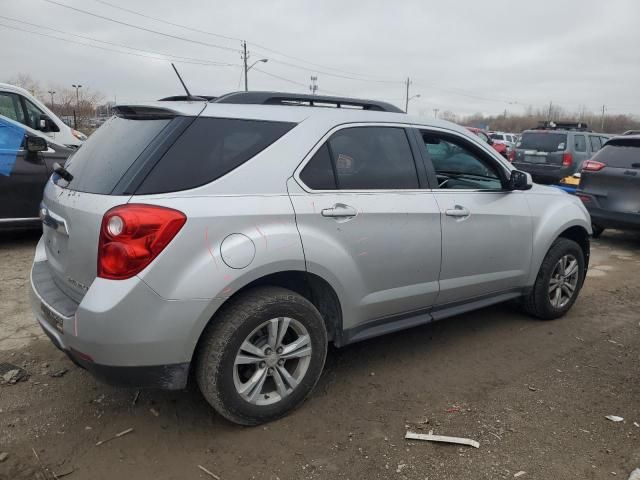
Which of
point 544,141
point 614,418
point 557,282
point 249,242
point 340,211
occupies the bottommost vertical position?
point 614,418

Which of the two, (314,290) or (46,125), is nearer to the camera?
(314,290)

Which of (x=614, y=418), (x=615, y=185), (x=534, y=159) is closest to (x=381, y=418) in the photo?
(x=614, y=418)

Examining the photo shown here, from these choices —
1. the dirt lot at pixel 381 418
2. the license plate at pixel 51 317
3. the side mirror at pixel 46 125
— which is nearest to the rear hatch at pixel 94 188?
the license plate at pixel 51 317

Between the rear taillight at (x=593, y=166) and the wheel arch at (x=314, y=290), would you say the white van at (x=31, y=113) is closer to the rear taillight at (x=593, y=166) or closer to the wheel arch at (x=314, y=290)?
the wheel arch at (x=314, y=290)

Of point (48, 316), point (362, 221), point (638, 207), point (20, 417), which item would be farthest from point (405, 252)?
point (638, 207)

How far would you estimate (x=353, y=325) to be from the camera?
316cm

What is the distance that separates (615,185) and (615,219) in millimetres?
480

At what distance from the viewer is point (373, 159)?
3250 millimetres

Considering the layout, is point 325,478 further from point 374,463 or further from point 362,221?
point 362,221

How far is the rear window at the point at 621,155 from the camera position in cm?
730

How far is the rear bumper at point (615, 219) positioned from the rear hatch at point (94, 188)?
6679 millimetres

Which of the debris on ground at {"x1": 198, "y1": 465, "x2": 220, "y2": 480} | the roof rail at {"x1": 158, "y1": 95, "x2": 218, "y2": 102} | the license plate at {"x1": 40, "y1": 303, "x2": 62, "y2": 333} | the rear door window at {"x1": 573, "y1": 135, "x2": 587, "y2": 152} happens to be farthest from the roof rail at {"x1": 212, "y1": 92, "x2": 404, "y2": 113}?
the rear door window at {"x1": 573, "y1": 135, "x2": 587, "y2": 152}

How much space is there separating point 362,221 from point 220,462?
4.88 feet

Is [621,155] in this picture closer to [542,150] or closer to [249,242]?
[542,150]
